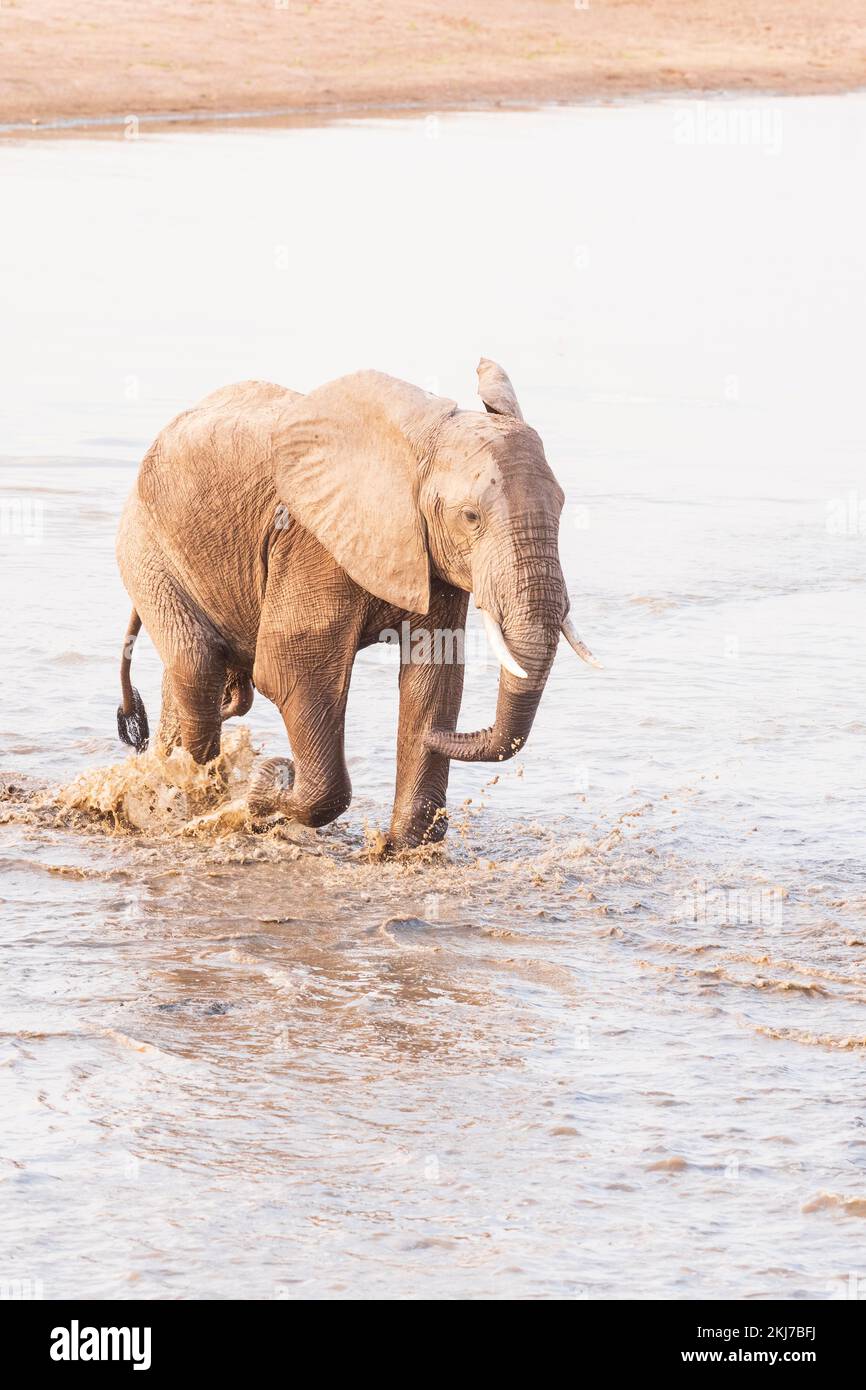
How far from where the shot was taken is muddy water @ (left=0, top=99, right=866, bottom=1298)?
491 centimetres

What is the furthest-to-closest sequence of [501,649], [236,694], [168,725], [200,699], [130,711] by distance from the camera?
1. [130,711]
2. [236,694]
3. [168,725]
4. [200,699]
5. [501,649]

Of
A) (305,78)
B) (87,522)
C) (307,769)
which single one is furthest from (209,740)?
(305,78)

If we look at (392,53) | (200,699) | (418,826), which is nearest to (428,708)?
(418,826)

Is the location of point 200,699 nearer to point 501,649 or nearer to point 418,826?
point 418,826

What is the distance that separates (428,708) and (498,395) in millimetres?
1073

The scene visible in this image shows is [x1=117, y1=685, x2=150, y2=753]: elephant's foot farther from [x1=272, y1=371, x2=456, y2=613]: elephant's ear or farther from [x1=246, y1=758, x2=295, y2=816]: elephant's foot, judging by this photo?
[x1=272, y1=371, x2=456, y2=613]: elephant's ear

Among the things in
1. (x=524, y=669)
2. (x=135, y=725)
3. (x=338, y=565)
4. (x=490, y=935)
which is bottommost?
(x=490, y=935)

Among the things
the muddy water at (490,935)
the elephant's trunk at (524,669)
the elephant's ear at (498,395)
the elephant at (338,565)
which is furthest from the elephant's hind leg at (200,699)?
the elephant's ear at (498,395)

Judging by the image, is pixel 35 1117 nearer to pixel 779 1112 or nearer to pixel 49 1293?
pixel 49 1293

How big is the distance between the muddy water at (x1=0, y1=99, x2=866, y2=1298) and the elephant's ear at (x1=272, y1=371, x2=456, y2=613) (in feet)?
3.72

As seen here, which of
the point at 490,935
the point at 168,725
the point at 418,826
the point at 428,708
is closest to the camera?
the point at 490,935

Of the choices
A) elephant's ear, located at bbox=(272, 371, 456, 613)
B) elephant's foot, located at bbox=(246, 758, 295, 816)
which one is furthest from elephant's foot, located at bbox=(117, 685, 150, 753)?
elephant's ear, located at bbox=(272, 371, 456, 613)

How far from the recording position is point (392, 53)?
1772 inches

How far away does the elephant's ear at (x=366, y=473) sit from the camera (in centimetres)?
655
